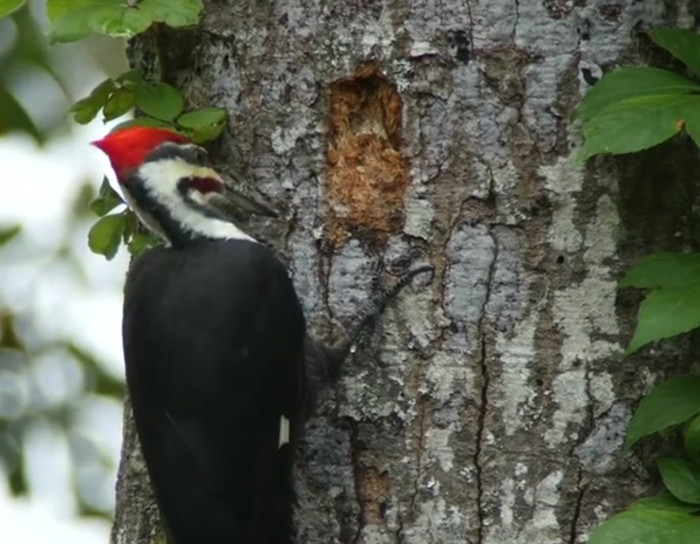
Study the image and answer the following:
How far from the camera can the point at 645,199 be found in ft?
7.04

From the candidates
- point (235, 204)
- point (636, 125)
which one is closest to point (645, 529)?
point (636, 125)

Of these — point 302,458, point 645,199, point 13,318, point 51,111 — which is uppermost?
point 51,111

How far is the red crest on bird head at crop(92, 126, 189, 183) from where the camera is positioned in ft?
7.56

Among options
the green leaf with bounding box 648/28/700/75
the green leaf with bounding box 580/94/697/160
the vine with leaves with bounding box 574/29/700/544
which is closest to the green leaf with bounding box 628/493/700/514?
the vine with leaves with bounding box 574/29/700/544

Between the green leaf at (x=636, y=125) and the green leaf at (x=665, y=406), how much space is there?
0.33 metres

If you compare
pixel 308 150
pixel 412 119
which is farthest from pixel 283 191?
pixel 412 119

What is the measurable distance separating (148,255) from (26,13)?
138 centimetres

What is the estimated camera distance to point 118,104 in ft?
7.87

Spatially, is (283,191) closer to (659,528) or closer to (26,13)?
(659,528)

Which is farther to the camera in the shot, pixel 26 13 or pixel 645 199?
pixel 26 13

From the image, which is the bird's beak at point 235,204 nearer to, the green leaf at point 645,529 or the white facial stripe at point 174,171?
the white facial stripe at point 174,171

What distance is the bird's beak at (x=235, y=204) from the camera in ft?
7.52

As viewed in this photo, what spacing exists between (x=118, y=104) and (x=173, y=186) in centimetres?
16

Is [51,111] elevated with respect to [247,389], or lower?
elevated
